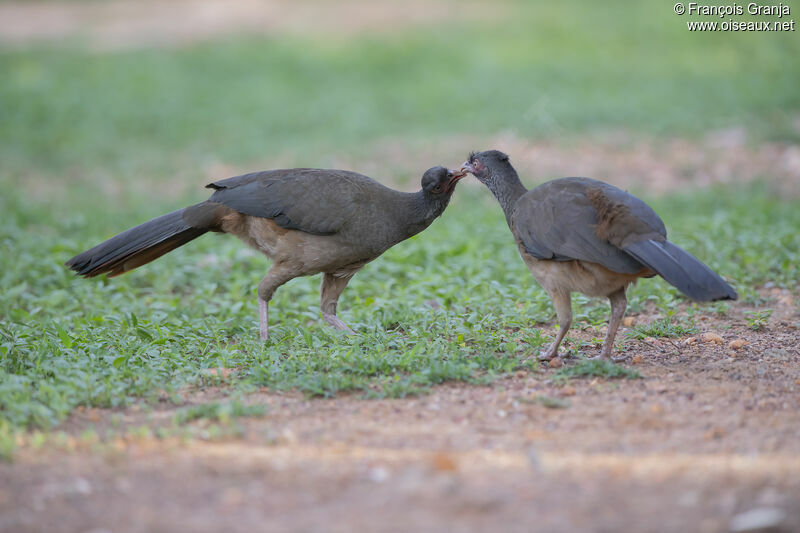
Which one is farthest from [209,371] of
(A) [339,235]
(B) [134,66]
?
(B) [134,66]

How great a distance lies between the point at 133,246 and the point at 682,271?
396 cm

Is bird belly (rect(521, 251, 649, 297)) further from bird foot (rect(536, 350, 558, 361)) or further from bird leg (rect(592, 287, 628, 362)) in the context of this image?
bird foot (rect(536, 350, 558, 361))

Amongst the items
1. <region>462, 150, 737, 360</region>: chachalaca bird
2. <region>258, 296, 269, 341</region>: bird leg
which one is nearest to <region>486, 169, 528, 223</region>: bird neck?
<region>462, 150, 737, 360</region>: chachalaca bird

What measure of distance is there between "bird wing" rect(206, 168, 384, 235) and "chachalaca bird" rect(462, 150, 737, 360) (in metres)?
1.24

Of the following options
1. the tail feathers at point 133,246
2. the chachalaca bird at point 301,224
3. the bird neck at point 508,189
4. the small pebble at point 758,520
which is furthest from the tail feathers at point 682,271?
the tail feathers at point 133,246

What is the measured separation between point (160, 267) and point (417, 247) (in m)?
2.48

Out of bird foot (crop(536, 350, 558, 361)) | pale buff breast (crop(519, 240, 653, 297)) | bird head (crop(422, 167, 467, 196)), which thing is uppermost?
bird head (crop(422, 167, 467, 196))

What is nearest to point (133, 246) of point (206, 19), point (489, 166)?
point (489, 166)

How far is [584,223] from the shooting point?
5336 millimetres

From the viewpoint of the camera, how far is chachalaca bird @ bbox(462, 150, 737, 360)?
487cm

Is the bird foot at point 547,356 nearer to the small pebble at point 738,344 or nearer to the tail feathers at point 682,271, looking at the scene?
the tail feathers at point 682,271

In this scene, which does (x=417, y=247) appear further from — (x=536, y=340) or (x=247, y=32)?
(x=247, y=32)

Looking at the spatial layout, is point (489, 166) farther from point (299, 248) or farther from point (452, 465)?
point (452, 465)

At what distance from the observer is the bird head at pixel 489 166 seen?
249 inches
